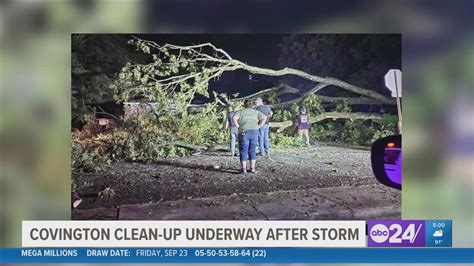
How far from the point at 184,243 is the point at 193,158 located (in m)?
0.42

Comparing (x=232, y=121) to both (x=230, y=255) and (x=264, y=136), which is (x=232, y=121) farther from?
(x=230, y=255)

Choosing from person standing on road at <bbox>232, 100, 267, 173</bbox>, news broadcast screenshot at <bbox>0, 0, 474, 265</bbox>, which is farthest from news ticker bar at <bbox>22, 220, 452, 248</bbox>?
person standing on road at <bbox>232, 100, 267, 173</bbox>

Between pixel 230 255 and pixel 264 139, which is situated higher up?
pixel 264 139

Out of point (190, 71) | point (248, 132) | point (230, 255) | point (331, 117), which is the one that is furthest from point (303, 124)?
point (230, 255)

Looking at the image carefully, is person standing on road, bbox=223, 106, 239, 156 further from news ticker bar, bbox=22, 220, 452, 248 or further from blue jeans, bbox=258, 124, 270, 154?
news ticker bar, bbox=22, 220, 452, 248

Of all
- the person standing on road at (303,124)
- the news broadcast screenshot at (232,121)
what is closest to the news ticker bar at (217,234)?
the news broadcast screenshot at (232,121)

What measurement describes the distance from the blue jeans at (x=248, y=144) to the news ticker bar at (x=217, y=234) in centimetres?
33

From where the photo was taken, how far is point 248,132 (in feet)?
7.84

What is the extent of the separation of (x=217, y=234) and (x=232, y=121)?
564 mm

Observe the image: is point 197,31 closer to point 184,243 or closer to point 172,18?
point 172,18

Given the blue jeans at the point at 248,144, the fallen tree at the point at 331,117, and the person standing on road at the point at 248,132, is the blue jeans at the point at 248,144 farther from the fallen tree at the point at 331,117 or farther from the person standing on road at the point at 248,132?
the fallen tree at the point at 331,117

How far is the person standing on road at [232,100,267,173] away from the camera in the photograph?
7.79 feet

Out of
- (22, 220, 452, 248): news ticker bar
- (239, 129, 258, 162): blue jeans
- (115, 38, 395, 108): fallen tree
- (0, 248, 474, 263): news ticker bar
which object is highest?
(115, 38, 395, 108): fallen tree

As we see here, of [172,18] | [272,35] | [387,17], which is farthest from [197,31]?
[387,17]
